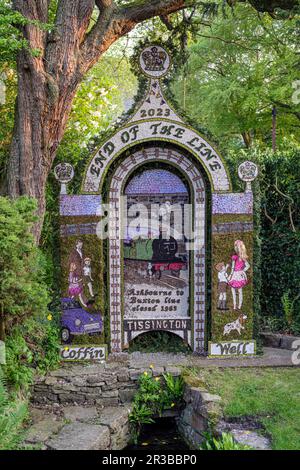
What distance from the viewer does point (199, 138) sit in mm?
8180

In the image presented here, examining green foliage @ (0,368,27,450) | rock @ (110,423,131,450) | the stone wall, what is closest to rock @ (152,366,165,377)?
the stone wall

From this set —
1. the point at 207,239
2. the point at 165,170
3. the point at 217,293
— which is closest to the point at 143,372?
the point at 217,293

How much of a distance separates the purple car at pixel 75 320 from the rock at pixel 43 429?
5.19 ft

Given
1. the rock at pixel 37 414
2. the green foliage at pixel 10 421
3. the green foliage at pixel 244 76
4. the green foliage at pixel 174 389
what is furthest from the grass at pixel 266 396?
the green foliage at pixel 244 76

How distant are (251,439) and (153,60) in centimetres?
578

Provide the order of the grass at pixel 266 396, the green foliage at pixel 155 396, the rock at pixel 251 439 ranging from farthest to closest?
the green foliage at pixel 155 396, the grass at pixel 266 396, the rock at pixel 251 439

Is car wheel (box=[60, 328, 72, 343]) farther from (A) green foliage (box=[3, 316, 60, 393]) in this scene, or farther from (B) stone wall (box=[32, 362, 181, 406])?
(B) stone wall (box=[32, 362, 181, 406])

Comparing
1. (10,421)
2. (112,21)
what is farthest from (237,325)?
(112,21)

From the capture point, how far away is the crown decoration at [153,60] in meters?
8.20

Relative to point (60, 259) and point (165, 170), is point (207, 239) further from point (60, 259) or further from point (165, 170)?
point (60, 259)

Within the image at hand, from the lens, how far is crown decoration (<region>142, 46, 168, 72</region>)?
8195 mm

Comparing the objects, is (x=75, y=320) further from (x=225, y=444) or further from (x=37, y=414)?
(x=225, y=444)

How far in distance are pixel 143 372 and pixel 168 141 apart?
11.9 ft

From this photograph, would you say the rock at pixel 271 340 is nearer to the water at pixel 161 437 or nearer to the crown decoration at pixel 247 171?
the water at pixel 161 437
